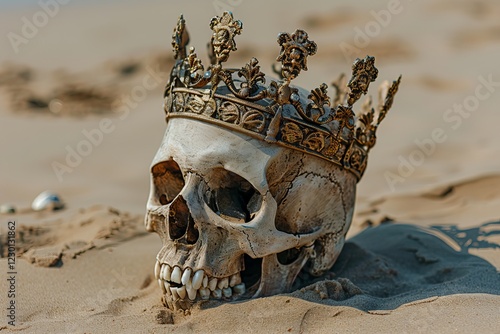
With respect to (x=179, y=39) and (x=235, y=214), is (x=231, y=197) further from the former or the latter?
(x=179, y=39)

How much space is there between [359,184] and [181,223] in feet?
13.2

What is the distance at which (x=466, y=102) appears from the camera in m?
9.16

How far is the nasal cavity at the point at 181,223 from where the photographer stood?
11.5 feet

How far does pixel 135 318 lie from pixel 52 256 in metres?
1.16

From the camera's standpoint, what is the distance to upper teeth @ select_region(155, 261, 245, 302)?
3.38 metres

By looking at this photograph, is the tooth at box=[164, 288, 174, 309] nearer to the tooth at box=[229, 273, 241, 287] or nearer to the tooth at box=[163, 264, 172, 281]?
the tooth at box=[163, 264, 172, 281]

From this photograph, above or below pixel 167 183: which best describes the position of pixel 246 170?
above

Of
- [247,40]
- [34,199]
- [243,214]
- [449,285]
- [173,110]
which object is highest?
[247,40]

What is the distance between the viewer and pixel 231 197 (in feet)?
11.8

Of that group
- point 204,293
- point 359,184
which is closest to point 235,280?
point 204,293

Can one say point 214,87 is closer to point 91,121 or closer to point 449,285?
point 449,285

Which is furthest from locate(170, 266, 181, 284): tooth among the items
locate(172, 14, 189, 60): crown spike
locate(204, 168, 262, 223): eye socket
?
locate(172, 14, 189, 60): crown spike

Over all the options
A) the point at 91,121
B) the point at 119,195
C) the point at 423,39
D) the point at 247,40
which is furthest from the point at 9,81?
the point at 423,39

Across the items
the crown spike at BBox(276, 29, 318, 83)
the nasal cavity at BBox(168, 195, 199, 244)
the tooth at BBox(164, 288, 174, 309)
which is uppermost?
the crown spike at BBox(276, 29, 318, 83)
